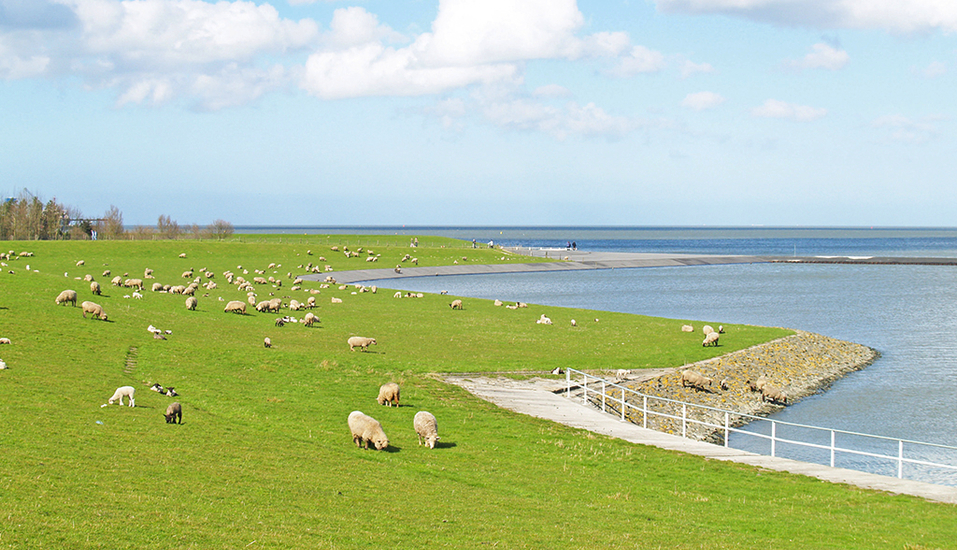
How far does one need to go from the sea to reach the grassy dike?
38.4 ft

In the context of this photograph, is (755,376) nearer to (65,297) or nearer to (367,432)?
(367,432)

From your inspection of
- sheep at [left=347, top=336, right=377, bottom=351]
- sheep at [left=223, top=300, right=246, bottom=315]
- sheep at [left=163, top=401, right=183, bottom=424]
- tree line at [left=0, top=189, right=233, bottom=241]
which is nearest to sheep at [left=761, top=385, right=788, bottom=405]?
sheep at [left=347, top=336, right=377, bottom=351]

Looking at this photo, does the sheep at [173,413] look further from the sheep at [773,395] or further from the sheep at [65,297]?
the sheep at [773,395]

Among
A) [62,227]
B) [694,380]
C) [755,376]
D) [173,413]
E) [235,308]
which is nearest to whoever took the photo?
[173,413]

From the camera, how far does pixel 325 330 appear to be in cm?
5297

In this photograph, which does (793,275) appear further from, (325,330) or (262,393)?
(262,393)

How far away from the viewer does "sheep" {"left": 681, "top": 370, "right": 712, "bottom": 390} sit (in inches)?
1617

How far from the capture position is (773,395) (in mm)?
43031

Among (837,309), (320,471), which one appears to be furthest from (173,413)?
(837,309)

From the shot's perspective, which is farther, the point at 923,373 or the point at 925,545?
the point at 923,373

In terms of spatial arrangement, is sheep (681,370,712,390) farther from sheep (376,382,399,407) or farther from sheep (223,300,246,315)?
sheep (223,300,246,315)

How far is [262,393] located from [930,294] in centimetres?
10059

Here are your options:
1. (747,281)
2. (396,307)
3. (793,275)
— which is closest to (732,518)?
(396,307)

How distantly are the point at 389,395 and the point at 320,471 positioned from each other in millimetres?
10433
